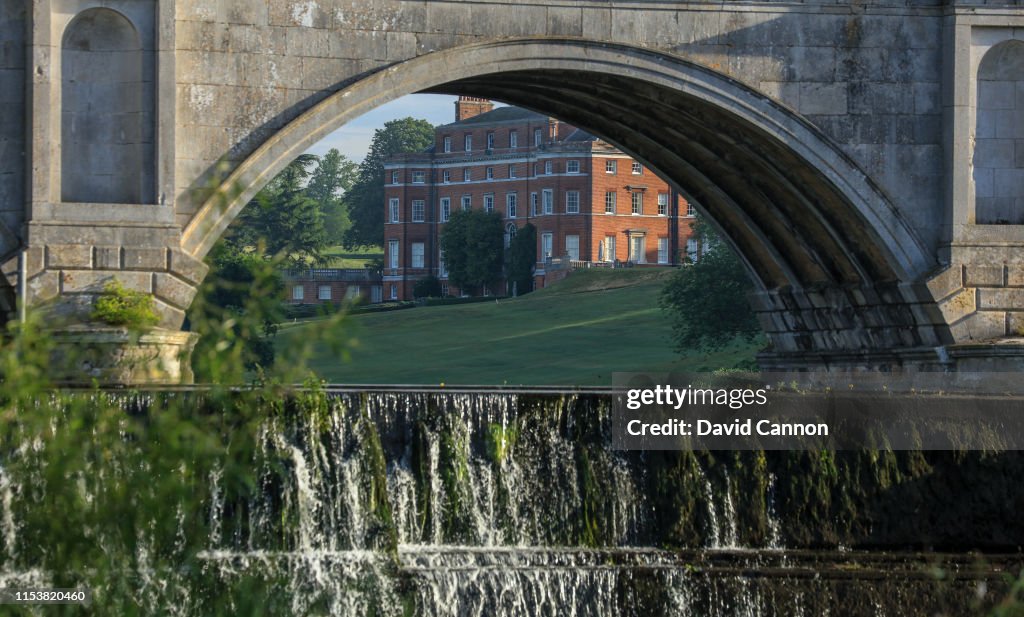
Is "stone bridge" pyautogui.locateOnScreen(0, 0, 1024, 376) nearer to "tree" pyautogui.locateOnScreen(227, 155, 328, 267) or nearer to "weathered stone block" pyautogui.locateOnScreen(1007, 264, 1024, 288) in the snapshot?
"weathered stone block" pyautogui.locateOnScreen(1007, 264, 1024, 288)

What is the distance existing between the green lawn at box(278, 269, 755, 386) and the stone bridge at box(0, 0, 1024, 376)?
100ft

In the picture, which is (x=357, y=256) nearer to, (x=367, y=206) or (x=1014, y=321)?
(x=367, y=206)

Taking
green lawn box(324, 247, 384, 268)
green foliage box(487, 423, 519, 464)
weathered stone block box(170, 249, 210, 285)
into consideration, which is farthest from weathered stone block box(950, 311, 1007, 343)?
green lawn box(324, 247, 384, 268)

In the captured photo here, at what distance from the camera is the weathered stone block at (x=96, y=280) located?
2527 centimetres

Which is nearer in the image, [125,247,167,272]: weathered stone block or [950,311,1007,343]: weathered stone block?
[125,247,167,272]: weathered stone block

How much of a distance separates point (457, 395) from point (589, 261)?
93755 millimetres

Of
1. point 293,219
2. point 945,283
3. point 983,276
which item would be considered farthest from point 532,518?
point 293,219

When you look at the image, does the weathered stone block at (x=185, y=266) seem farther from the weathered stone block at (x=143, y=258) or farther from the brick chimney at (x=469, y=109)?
the brick chimney at (x=469, y=109)

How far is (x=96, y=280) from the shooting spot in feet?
83.4

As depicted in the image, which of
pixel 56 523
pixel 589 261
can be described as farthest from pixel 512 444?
pixel 589 261

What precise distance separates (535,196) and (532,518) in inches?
4070

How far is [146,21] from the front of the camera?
84.8ft

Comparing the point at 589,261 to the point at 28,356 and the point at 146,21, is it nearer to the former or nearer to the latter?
the point at 146,21

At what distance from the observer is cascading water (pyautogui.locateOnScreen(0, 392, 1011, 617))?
2238 cm
